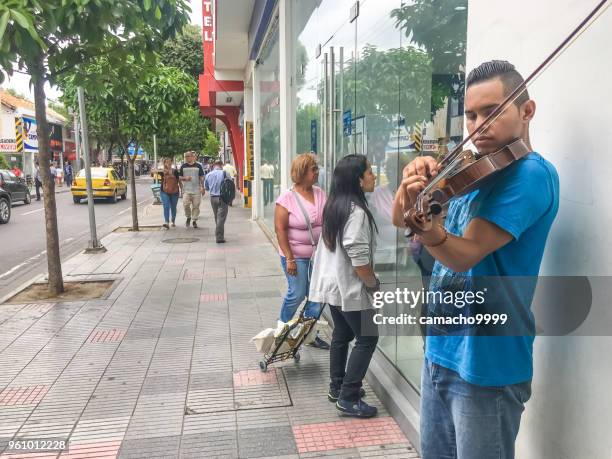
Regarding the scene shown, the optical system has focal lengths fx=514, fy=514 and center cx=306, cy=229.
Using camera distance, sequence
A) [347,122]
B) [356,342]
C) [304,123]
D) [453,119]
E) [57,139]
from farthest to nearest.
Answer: [57,139], [304,123], [347,122], [356,342], [453,119]

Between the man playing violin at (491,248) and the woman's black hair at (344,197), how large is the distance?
1.33m

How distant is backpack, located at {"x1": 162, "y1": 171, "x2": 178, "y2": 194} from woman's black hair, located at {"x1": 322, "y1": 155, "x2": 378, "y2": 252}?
31.2 ft

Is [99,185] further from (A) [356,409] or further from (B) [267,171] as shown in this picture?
(A) [356,409]

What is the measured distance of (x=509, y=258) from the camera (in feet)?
4.82

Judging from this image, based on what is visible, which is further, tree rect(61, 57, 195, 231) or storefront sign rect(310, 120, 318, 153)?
tree rect(61, 57, 195, 231)

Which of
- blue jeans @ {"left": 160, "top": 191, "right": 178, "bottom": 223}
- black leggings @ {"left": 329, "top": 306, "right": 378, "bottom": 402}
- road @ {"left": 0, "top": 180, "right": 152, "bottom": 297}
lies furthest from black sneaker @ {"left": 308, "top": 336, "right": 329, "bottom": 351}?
blue jeans @ {"left": 160, "top": 191, "right": 178, "bottom": 223}

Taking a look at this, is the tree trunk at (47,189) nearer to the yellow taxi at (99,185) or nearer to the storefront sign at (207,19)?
the storefront sign at (207,19)

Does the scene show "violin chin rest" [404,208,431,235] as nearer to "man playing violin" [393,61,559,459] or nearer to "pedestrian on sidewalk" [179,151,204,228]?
"man playing violin" [393,61,559,459]

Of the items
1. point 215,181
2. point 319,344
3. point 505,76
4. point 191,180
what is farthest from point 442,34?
point 191,180

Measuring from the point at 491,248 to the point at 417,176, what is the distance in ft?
0.92

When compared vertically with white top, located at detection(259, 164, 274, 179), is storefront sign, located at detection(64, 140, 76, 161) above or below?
above

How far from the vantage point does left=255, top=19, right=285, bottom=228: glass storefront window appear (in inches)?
379

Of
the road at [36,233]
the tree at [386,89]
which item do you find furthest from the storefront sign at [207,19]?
the tree at [386,89]

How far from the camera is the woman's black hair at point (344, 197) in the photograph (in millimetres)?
3012
